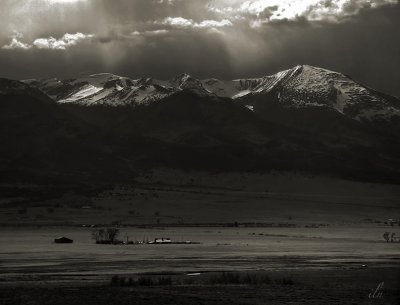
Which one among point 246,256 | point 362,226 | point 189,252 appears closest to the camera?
point 246,256

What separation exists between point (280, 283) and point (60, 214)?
13783 cm

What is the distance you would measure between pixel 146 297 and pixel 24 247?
5716cm

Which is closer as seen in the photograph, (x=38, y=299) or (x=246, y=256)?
(x=38, y=299)

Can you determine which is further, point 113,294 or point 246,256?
point 246,256

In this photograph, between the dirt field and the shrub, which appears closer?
the dirt field

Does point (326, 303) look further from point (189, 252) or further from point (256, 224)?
point (256, 224)

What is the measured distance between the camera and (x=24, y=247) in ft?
337

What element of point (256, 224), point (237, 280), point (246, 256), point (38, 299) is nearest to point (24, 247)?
point (246, 256)

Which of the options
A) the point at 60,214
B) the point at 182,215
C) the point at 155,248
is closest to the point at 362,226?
the point at 182,215

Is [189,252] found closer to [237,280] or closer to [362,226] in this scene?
[237,280]

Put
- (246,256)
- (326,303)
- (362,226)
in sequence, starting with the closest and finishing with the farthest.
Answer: (326,303)
(246,256)
(362,226)

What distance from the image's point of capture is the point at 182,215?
196 meters

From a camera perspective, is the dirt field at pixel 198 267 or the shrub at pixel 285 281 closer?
the dirt field at pixel 198 267

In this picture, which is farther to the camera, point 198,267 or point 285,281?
point 198,267
